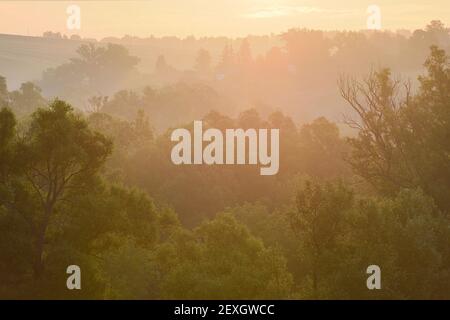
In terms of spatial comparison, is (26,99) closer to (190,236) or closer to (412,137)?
(412,137)

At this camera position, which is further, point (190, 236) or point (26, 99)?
point (26, 99)

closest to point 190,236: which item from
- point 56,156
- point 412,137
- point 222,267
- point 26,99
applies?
point 222,267

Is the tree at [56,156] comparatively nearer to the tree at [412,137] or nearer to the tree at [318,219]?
the tree at [318,219]

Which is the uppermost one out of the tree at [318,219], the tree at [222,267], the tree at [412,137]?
the tree at [412,137]

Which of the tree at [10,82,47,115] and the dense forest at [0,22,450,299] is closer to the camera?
the dense forest at [0,22,450,299]

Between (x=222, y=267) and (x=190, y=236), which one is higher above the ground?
(x=190, y=236)

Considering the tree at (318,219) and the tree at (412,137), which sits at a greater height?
the tree at (412,137)

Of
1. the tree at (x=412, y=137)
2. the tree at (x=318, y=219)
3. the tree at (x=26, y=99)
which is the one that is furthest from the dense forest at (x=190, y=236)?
the tree at (x=26, y=99)

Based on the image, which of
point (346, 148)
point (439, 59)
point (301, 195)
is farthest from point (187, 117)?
point (301, 195)

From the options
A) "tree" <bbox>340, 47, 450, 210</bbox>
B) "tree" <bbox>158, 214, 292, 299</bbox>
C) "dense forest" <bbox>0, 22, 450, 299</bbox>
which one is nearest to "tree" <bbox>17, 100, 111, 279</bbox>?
"dense forest" <bbox>0, 22, 450, 299</bbox>

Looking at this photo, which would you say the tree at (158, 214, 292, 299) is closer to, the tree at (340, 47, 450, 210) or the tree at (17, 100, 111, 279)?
the tree at (17, 100, 111, 279)

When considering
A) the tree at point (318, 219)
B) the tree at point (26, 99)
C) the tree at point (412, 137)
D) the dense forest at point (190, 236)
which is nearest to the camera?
the dense forest at point (190, 236)

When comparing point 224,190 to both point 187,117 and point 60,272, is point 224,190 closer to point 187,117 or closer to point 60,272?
point 60,272

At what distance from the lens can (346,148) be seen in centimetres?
8669
